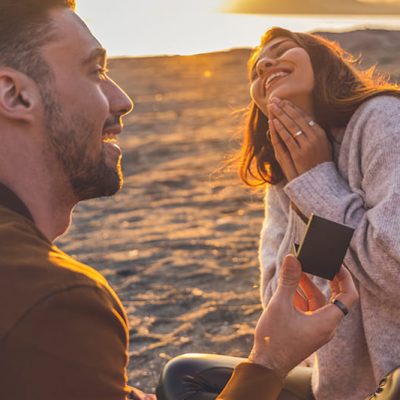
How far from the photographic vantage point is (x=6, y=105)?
5.62 ft

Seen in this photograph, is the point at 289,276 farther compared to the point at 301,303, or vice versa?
the point at 301,303

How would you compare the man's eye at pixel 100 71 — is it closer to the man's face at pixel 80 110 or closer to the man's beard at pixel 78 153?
the man's face at pixel 80 110

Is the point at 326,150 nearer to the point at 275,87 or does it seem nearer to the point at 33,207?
the point at 275,87

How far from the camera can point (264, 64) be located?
9.29 ft

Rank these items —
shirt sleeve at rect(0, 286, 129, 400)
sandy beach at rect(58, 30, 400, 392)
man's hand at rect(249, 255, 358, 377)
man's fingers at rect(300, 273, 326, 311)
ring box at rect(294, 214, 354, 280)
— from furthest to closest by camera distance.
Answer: sandy beach at rect(58, 30, 400, 392), man's fingers at rect(300, 273, 326, 311), ring box at rect(294, 214, 354, 280), man's hand at rect(249, 255, 358, 377), shirt sleeve at rect(0, 286, 129, 400)

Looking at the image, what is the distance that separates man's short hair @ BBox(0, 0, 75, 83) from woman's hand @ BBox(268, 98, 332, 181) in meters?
1.10

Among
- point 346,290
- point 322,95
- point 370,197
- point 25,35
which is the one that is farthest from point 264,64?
point 25,35

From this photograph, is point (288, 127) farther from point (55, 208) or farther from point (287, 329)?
point (55, 208)

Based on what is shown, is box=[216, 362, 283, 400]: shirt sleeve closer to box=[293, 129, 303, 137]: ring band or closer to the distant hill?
box=[293, 129, 303, 137]: ring band

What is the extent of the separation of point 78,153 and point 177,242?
4951 millimetres

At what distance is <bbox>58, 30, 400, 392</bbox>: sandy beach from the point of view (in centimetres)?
466

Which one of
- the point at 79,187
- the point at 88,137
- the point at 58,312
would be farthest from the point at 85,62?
the point at 58,312

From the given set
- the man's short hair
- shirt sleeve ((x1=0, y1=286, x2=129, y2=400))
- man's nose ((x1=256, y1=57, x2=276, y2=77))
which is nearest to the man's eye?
the man's short hair

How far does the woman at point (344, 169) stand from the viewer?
2451mm
